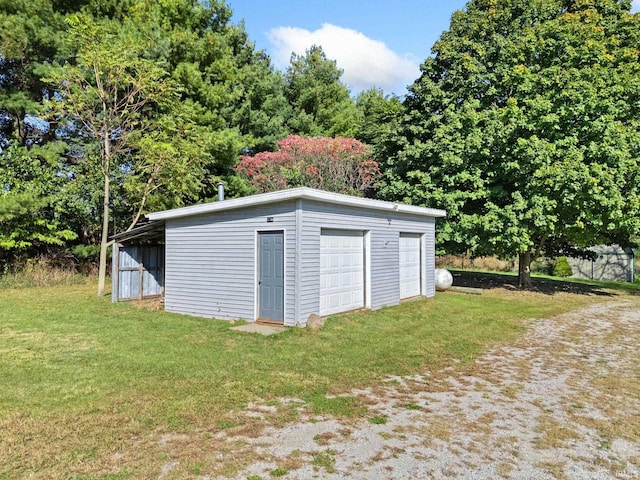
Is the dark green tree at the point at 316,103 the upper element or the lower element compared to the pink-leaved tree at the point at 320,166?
upper

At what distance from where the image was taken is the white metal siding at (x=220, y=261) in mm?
8203

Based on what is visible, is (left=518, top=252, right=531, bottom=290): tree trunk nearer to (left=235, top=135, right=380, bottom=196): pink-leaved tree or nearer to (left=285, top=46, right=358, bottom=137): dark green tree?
(left=235, top=135, right=380, bottom=196): pink-leaved tree

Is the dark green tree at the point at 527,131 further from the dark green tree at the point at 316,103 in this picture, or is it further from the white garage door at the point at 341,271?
the dark green tree at the point at 316,103

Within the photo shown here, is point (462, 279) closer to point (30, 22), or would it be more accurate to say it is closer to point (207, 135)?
point (207, 135)

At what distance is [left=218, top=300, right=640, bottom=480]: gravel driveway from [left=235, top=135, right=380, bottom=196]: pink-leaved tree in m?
11.6

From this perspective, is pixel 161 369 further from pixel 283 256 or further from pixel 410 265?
pixel 410 265

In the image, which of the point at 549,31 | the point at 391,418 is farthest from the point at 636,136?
the point at 391,418

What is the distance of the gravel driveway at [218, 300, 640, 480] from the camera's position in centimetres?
305

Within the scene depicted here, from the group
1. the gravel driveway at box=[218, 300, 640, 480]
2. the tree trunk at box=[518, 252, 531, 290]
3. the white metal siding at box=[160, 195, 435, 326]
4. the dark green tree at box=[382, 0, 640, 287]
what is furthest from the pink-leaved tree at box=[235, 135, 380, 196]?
the gravel driveway at box=[218, 300, 640, 480]

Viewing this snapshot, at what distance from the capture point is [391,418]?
3.97 m

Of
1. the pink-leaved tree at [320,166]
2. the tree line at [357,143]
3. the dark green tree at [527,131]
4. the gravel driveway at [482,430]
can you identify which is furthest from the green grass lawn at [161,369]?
the pink-leaved tree at [320,166]

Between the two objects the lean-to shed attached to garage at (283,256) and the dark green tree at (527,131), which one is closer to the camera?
the lean-to shed attached to garage at (283,256)

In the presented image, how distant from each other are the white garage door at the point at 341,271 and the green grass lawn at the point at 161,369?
Answer: 47 cm

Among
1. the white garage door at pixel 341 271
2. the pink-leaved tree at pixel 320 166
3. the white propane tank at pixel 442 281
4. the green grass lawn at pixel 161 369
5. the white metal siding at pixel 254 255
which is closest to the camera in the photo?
the green grass lawn at pixel 161 369
